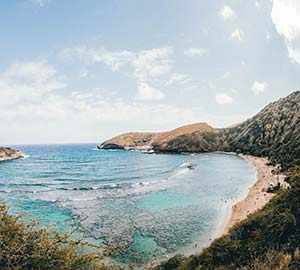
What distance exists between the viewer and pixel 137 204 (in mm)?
57062

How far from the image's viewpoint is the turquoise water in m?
39.8

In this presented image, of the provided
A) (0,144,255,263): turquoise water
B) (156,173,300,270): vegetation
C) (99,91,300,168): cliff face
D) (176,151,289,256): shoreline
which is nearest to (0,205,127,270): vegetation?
(0,144,255,263): turquoise water

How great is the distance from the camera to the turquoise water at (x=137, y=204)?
3975 cm

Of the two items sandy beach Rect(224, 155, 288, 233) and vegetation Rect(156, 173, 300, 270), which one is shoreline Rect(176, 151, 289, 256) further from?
vegetation Rect(156, 173, 300, 270)

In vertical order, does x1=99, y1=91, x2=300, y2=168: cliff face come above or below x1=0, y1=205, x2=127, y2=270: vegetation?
above

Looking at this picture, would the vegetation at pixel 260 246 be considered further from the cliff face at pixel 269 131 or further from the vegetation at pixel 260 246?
the cliff face at pixel 269 131

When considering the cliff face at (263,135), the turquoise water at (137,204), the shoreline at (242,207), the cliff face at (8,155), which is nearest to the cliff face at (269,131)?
the cliff face at (263,135)

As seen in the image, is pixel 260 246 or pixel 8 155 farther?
pixel 8 155

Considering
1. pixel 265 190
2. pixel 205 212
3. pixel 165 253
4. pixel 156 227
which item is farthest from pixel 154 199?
pixel 165 253

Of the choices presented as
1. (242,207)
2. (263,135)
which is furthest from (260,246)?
(263,135)

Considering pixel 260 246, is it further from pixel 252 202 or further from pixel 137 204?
pixel 137 204

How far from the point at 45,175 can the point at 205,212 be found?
62.8 meters

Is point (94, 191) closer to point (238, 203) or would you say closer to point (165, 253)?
point (238, 203)

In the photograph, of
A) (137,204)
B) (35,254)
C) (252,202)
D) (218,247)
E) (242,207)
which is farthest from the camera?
(137,204)
